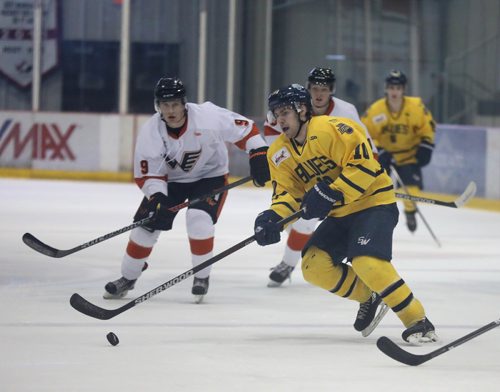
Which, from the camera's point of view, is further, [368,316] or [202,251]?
[202,251]

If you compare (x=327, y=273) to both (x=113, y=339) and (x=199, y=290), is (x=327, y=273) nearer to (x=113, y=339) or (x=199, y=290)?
(x=113, y=339)

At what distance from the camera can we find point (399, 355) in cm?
400

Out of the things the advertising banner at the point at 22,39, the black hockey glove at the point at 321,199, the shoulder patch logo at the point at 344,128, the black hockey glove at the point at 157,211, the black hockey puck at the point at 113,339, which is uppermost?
the advertising banner at the point at 22,39

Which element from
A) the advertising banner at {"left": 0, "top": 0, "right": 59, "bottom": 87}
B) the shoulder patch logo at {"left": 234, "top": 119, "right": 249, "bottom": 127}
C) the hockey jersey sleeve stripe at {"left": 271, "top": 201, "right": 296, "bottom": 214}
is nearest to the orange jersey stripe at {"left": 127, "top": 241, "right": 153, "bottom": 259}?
the shoulder patch logo at {"left": 234, "top": 119, "right": 249, "bottom": 127}

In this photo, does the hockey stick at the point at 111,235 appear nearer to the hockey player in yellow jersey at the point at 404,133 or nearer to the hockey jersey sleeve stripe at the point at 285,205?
the hockey jersey sleeve stripe at the point at 285,205

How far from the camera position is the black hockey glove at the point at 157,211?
546cm

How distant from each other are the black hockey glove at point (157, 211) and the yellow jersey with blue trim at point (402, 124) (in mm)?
3281

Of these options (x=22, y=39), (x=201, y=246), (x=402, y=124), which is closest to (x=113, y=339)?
(x=201, y=246)

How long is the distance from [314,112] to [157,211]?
3.66 feet

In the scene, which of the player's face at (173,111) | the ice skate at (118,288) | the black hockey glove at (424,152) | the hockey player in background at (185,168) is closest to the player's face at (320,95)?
the hockey player in background at (185,168)

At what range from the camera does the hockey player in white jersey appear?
6.14 metres

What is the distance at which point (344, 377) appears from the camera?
3889mm

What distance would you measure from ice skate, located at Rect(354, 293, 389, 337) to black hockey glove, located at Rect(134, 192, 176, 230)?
113cm

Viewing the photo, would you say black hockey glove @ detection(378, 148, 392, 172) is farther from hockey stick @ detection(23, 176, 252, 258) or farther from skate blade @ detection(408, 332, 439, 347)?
skate blade @ detection(408, 332, 439, 347)
